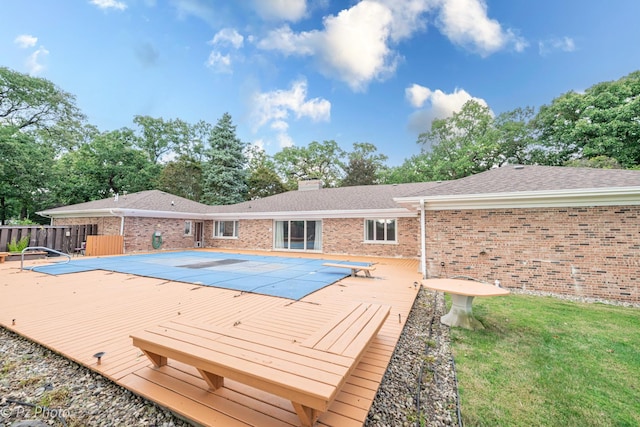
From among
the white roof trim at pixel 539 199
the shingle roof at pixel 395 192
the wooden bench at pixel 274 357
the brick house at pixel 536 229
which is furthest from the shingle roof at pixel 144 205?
the wooden bench at pixel 274 357

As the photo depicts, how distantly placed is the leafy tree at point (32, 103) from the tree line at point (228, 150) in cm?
8

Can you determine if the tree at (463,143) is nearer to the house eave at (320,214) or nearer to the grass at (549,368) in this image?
the house eave at (320,214)

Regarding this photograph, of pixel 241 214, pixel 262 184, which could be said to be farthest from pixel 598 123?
pixel 262 184

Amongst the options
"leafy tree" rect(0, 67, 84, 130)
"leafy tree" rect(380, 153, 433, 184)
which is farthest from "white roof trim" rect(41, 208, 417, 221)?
"leafy tree" rect(380, 153, 433, 184)

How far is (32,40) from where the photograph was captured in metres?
21.2

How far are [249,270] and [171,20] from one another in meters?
15.4

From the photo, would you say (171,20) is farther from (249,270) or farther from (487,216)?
(487,216)

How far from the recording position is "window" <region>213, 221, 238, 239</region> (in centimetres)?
1825

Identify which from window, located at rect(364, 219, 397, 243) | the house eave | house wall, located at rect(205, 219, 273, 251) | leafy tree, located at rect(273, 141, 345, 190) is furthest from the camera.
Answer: leafy tree, located at rect(273, 141, 345, 190)

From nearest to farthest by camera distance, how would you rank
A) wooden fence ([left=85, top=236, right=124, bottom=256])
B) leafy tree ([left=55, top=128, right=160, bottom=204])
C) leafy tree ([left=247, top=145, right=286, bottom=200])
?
wooden fence ([left=85, top=236, right=124, bottom=256]), leafy tree ([left=55, top=128, right=160, bottom=204]), leafy tree ([left=247, top=145, right=286, bottom=200])

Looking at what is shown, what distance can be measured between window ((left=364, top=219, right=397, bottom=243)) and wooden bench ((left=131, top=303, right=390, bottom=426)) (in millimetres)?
10808

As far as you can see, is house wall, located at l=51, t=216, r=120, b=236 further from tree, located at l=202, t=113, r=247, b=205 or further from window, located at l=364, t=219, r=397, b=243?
window, located at l=364, t=219, r=397, b=243

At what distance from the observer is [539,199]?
7.32 metres

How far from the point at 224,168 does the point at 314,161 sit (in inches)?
483
